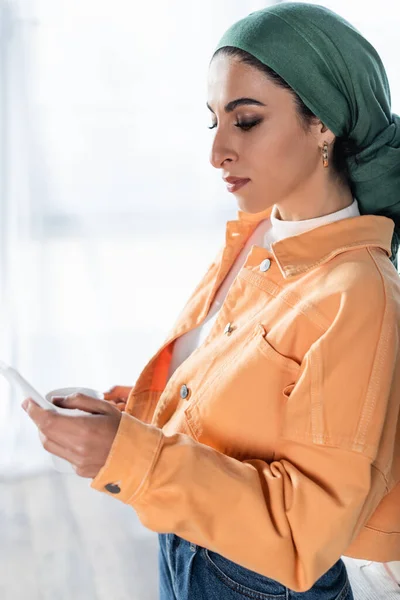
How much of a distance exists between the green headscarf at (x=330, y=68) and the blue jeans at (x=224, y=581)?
644mm

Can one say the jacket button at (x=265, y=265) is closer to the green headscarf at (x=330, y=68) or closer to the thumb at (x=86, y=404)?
the green headscarf at (x=330, y=68)

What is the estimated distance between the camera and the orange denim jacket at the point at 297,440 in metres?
1.04

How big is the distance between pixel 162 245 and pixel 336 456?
203 centimetres

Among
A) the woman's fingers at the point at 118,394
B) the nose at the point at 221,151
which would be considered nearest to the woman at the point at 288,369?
the nose at the point at 221,151

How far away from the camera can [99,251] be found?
2.91 meters

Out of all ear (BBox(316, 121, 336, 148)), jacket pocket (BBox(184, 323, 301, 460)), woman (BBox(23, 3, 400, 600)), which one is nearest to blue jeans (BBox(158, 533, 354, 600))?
woman (BBox(23, 3, 400, 600))

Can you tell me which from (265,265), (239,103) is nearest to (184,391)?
(265,265)

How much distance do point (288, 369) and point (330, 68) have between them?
18.2 inches

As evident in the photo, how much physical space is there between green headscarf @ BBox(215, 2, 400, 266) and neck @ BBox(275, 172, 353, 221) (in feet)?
0.18

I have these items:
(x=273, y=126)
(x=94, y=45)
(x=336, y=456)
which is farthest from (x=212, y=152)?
(x=94, y=45)

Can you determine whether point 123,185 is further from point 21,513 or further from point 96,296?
point 21,513

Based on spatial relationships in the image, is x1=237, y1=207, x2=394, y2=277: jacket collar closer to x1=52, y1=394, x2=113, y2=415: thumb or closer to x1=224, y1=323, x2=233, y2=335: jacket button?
x1=224, y1=323, x2=233, y2=335: jacket button

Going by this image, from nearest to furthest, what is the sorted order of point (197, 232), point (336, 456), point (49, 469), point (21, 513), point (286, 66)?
1. point (336, 456)
2. point (286, 66)
3. point (21, 513)
4. point (49, 469)
5. point (197, 232)

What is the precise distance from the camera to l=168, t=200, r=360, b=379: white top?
1.29 metres
